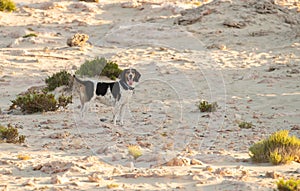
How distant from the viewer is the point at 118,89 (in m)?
10.0

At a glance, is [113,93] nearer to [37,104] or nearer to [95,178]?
[37,104]

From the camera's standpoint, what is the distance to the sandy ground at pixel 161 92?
24.9 ft

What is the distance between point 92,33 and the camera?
23.0 m

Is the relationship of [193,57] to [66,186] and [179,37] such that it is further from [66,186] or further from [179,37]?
[66,186]

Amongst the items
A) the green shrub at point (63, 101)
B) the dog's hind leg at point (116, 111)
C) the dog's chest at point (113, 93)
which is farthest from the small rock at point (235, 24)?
the dog's chest at point (113, 93)

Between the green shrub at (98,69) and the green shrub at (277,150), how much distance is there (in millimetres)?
6299

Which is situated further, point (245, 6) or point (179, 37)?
point (245, 6)

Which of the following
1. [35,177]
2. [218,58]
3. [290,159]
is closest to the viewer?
[35,177]

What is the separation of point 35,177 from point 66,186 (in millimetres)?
606

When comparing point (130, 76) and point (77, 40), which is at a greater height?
point (130, 76)

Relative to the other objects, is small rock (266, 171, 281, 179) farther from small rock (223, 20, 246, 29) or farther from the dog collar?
small rock (223, 20, 246, 29)

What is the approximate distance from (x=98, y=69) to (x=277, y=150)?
7.04 m

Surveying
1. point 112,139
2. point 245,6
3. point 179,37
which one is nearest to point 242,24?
point 245,6

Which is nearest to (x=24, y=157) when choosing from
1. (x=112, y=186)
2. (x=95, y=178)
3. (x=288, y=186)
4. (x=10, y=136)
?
(x=10, y=136)
